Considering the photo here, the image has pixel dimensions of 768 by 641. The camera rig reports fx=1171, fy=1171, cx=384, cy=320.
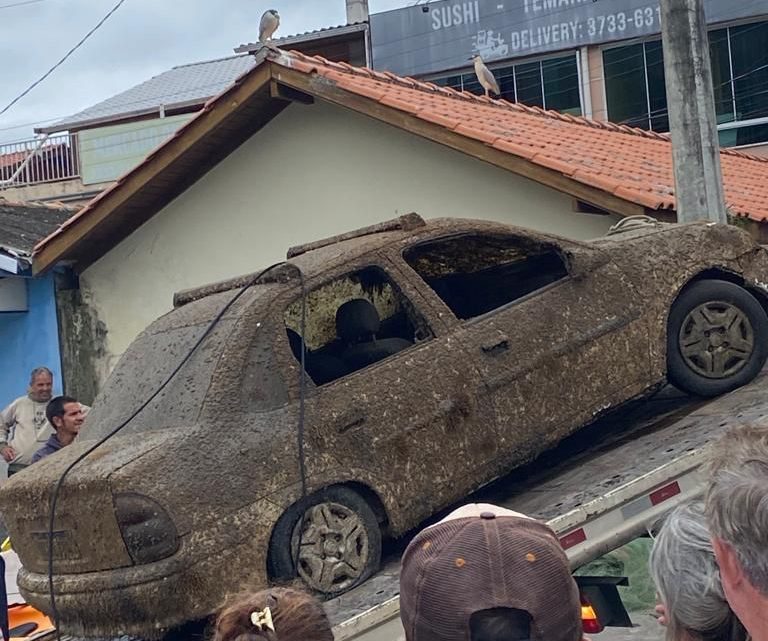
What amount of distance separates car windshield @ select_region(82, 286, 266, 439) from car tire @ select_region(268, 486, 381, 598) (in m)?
0.63

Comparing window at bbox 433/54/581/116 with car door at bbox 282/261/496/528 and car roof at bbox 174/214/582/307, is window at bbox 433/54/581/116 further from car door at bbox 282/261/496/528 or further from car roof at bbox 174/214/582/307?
car door at bbox 282/261/496/528

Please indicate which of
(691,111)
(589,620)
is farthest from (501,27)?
(589,620)

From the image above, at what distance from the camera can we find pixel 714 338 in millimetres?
6398

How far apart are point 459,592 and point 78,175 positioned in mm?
27320

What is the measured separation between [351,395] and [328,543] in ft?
2.23

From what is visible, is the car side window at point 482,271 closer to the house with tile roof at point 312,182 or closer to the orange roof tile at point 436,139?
the orange roof tile at point 436,139

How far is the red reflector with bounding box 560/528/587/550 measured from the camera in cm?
475

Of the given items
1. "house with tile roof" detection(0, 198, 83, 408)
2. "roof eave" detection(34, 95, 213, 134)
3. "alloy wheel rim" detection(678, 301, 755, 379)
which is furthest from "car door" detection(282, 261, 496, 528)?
"roof eave" detection(34, 95, 213, 134)

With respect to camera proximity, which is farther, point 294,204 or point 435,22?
point 435,22

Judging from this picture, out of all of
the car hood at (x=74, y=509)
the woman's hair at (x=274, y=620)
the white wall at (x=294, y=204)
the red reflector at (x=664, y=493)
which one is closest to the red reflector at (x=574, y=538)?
the red reflector at (x=664, y=493)

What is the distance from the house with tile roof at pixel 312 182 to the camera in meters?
11.3

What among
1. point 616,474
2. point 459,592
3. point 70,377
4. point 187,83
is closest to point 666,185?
point 616,474

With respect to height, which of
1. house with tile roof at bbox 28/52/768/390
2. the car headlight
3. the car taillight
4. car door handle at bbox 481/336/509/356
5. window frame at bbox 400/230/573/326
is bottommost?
the car taillight

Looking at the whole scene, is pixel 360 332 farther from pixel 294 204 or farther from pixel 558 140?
pixel 558 140
